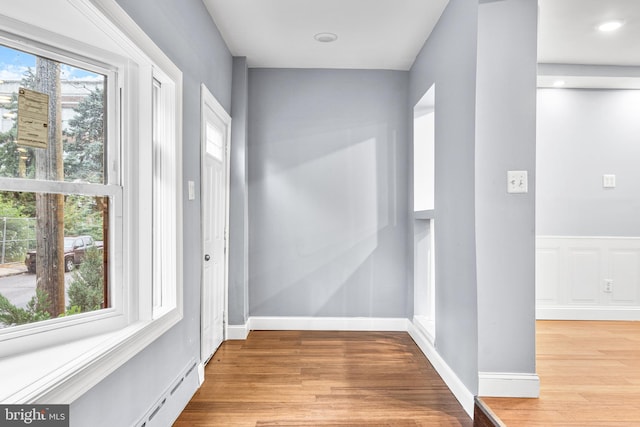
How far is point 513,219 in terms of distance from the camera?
2312mm

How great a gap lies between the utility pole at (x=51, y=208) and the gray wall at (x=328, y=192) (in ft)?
8.18

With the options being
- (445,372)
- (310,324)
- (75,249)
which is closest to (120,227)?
(75,249)

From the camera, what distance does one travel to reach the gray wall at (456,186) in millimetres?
2396

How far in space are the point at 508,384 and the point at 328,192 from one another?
237 centimetres

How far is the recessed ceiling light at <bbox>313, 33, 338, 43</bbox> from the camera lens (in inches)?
131

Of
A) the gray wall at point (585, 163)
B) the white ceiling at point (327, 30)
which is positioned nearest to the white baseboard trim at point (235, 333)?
the white ceiling at point (327, 30)

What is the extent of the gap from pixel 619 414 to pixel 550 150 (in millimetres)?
2699

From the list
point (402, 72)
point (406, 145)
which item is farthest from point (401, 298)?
point (402, 72)

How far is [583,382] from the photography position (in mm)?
2539

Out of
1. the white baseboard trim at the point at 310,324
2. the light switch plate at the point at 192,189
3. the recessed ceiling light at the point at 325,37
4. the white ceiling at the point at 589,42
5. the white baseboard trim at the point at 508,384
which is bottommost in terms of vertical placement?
the white baseboard trim at the point at 310,324

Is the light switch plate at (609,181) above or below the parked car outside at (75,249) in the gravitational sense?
above

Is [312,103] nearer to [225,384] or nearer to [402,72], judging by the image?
[402,72]

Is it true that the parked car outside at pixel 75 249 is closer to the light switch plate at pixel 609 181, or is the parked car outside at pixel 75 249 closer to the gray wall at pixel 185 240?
the gray wall at pixel 185 240

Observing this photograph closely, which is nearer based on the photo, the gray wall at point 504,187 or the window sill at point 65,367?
the window sill at point 65,367
